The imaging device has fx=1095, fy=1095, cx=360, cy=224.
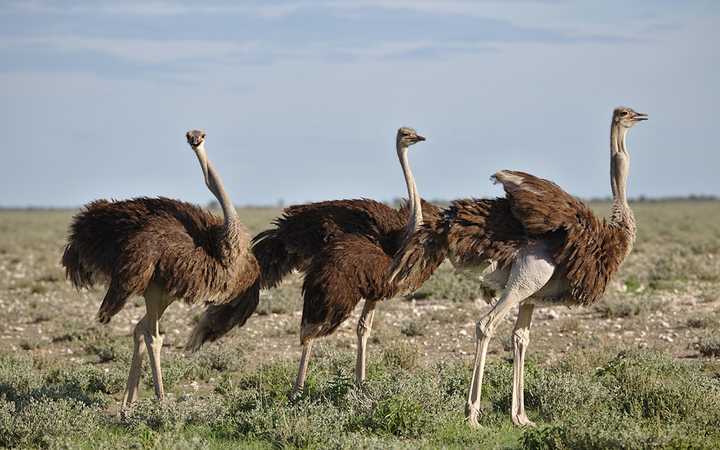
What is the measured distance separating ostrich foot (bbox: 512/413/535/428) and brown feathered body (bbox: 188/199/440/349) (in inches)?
58.4

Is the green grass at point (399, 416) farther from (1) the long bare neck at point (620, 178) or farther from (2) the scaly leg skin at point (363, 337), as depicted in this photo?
(1) the long bare neck at point (620, 178)

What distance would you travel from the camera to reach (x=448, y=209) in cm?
847

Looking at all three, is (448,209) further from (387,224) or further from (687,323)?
(687,323)

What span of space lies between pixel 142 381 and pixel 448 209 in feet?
11.9

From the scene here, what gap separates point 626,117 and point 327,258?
2655 millimetres

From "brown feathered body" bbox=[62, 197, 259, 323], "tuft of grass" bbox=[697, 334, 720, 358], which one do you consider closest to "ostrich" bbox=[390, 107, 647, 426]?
"brown feathered body" bbox=[62, 197, 259, 323]

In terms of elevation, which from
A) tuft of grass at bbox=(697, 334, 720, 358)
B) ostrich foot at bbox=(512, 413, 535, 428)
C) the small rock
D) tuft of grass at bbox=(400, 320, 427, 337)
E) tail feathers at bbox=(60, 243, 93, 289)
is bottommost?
ostrich foot at bbox=(512, 413, 535, 428)

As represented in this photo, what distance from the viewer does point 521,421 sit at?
8.09 meters

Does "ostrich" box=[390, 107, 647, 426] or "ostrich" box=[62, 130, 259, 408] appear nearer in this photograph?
"ostrich" box=[390, 107, 647, 426]

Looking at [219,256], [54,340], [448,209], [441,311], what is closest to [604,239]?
[448,209]

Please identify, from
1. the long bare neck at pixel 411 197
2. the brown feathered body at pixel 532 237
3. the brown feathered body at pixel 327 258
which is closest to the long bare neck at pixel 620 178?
the brown feathered body at pixel 532 237

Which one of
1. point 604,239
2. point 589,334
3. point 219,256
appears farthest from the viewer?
point 589,334

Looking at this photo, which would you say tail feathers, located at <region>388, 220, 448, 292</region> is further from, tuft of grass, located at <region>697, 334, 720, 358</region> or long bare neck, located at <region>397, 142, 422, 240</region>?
tuft of grass, located at <region>697, 334, 720, 358</region>

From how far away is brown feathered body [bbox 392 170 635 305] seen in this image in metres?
8.08
